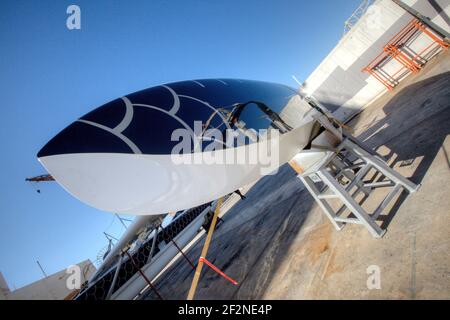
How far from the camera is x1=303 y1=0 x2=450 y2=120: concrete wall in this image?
44.2ft

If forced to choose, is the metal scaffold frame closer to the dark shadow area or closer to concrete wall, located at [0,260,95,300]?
the dark shadow area

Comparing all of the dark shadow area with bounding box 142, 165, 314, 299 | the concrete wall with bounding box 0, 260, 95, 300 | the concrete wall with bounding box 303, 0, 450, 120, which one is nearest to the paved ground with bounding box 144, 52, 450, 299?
the dark shadow area with bounding box 142, 165, 314, 299

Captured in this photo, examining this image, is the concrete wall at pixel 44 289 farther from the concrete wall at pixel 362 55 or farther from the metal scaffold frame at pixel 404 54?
the metal scaffold frame at pixel 404 54

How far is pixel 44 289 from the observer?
24.8m

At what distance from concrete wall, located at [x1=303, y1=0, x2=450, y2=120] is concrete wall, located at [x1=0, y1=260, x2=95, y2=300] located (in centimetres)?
3899

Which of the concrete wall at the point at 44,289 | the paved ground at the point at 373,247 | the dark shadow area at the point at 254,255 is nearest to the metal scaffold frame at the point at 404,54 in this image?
the paved ground at the point at 373,247

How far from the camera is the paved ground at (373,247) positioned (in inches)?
104

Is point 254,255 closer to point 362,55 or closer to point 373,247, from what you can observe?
point 373,247

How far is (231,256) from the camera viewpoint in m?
6.86

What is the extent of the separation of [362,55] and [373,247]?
63.9 feet

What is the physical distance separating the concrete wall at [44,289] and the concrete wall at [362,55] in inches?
1535

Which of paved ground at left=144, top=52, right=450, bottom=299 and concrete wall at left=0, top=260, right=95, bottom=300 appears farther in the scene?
concrete wall at left=0, top=260, right=95, bottom=300

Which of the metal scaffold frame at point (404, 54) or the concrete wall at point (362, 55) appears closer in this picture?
the metal scaffold frame at point (404, 54)
